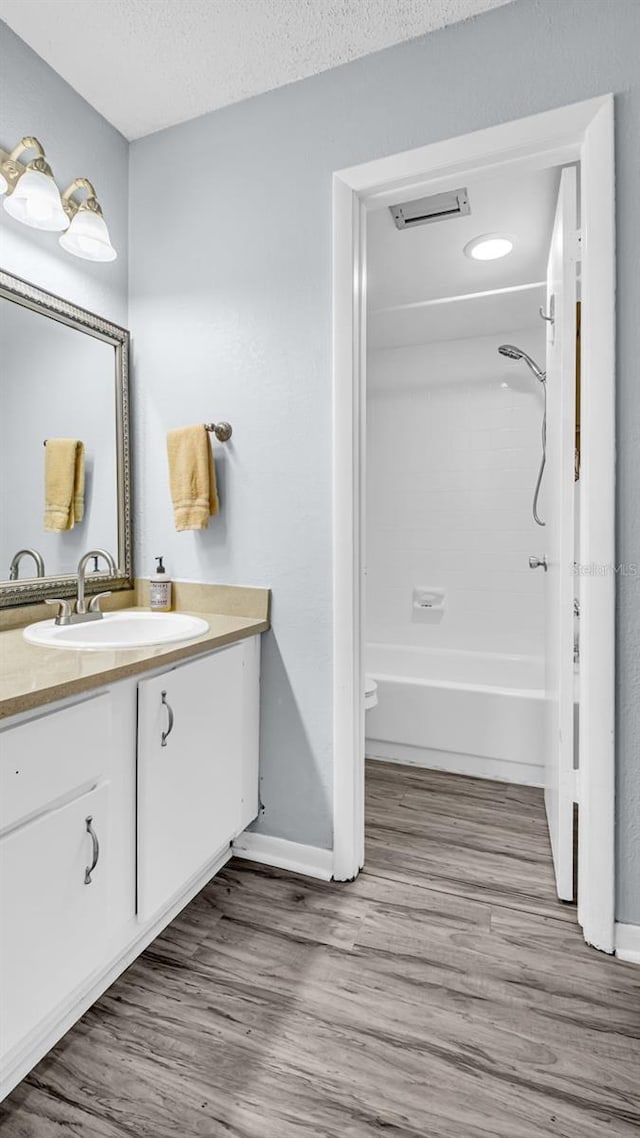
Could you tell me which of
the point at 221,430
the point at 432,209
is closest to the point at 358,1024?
the point at 221,430

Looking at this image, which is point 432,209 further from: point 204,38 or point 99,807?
point 99,807

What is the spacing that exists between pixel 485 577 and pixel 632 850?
1991mm

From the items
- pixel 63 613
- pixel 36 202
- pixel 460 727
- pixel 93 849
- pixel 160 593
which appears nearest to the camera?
pixel 93 849

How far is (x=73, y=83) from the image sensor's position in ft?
5.80

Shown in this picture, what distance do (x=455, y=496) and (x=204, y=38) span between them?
7.68ft

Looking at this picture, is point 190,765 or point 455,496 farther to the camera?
point 455,496

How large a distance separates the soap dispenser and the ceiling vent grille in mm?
1483

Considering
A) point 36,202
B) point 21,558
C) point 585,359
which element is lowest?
point 21,558

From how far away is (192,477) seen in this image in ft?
6.04

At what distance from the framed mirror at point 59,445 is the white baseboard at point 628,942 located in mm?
1792

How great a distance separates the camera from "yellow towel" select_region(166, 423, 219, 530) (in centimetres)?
183

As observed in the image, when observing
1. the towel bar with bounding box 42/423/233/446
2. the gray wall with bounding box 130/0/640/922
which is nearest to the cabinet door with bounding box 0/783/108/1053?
the gray wall with bounding box 130/0/640/922

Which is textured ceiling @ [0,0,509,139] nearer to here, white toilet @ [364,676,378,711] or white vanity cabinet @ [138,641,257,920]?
white vanity cabinet @ [138,641,257,920]

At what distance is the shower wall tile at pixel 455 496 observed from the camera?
3.20 meters
